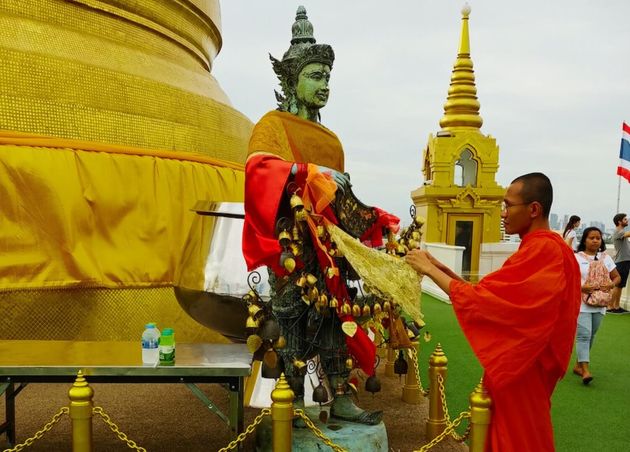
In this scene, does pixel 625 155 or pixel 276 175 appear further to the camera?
pixel 625 155

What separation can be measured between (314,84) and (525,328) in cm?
180

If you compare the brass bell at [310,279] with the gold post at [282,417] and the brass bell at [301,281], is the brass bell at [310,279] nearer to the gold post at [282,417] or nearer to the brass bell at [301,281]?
the brass bell at [301,281]

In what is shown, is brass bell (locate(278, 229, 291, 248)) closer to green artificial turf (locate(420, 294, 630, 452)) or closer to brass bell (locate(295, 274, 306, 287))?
brass bell (locate(295, 274, 306, 287))

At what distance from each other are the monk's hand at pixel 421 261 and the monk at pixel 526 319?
0.02 m

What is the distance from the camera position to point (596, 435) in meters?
3.87

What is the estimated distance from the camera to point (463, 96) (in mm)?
16906

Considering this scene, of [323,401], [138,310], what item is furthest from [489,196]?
[323,401]

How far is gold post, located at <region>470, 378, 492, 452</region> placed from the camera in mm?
2627

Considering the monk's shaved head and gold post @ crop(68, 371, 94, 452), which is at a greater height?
the monk's shaved head

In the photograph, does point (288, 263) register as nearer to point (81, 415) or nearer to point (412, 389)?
point (81, 415)

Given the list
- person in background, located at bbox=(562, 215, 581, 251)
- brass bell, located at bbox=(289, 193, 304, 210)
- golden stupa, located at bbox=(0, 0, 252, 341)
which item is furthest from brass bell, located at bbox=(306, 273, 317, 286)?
person in background, located at bbox=(562, 215, 581, 251)

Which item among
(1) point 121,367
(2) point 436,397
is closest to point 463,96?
(2) point 436,397

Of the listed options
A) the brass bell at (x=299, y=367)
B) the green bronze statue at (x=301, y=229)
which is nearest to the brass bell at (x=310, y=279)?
the green bronze statue at (x=301, y=229)

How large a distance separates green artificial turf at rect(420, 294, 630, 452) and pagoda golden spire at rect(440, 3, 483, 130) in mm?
10365
